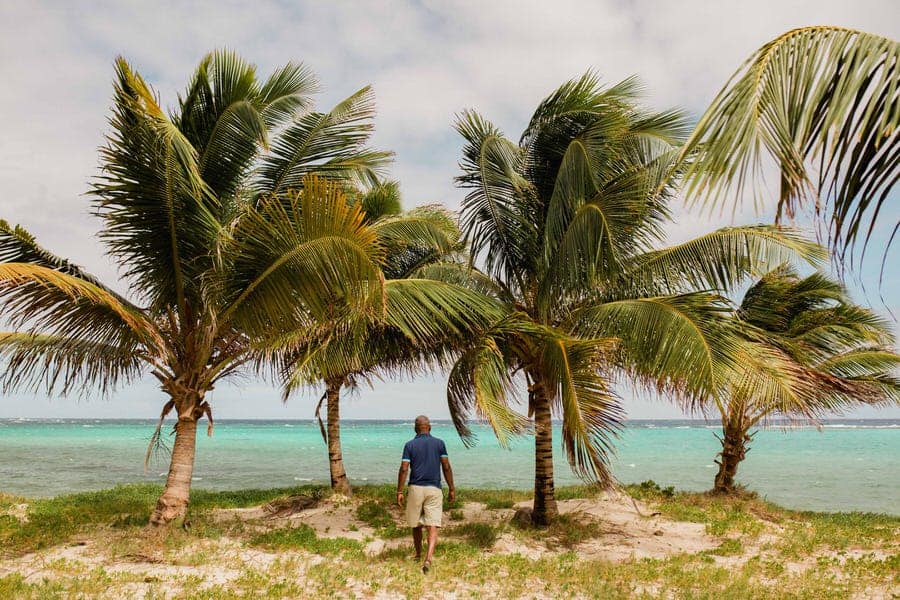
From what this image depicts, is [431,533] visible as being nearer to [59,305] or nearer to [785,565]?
[785,565]

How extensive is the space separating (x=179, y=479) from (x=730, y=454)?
10.7m

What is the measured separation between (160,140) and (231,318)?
90.1 inches

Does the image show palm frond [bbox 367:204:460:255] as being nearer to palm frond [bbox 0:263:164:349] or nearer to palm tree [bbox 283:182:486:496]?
palm tree [bbox 283:182:486:496]

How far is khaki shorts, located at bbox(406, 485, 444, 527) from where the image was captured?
7.55 m

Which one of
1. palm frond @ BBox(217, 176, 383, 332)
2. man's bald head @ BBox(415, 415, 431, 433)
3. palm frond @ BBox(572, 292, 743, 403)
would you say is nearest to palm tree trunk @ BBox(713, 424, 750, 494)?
palm frond @ BBox(572, 292, 743, 403)

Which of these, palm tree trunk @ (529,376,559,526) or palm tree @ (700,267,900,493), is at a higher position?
palm tree @ (700,267,900,493)

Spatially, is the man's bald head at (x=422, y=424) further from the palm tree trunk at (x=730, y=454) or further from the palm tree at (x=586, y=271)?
the palm tree trunk at (x=730, y=454)

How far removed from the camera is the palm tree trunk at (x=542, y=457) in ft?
32.6

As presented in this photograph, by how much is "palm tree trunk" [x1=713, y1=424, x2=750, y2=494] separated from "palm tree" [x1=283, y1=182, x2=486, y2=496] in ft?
22.9

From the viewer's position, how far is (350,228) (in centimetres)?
679

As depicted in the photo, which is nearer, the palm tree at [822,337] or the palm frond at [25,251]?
the palm frond at [25,251]

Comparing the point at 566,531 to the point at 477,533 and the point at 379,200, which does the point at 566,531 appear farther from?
the point at 379,200

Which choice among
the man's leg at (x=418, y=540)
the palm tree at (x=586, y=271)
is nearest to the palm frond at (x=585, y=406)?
the palm tree at (x=586, y=271)

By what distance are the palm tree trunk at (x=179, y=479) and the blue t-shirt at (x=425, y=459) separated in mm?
2821
